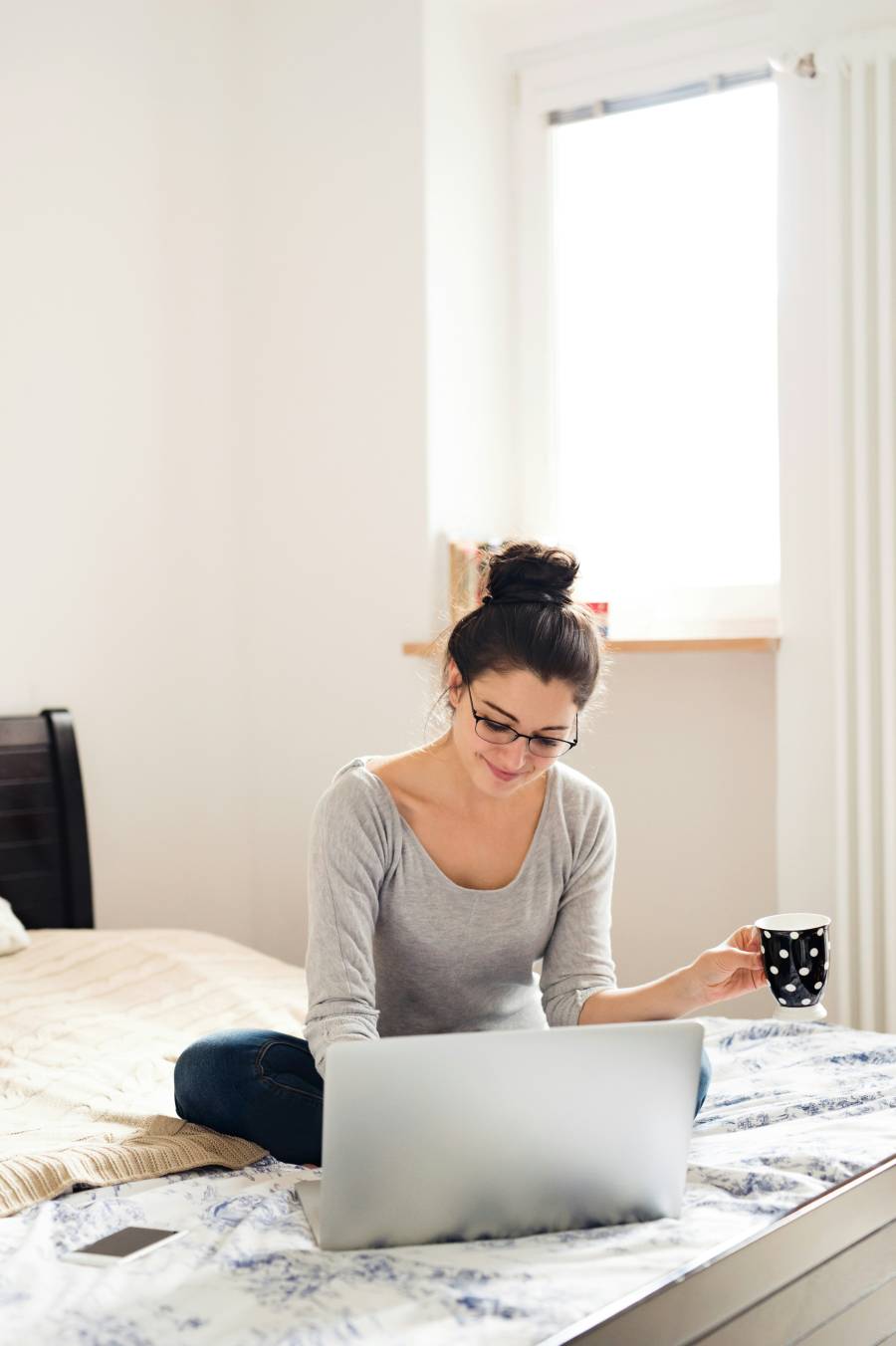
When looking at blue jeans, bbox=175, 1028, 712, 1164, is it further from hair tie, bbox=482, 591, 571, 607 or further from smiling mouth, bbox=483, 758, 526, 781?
hair tie, bbox=482, 591, 571, 607

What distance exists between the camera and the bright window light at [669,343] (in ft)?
9.64

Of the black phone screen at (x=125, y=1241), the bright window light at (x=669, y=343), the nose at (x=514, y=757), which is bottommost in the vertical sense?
the black phone screen at (x=125, y=1241)

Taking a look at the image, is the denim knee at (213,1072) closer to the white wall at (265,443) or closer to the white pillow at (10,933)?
the white pillow at (10,933)

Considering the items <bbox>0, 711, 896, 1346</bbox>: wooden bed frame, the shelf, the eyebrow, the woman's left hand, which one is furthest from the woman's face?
the shelf

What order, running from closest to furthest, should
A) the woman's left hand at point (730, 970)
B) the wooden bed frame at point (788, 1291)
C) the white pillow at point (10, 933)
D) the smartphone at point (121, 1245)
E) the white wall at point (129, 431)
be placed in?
the wooden bed frame at point (788, 1291) < the smartphone at point (121, 1245) < the woman's left hand at point (730, 970) < the white pillow at point (10, 933) < the white wall at point (129, 431)

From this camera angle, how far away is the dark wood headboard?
2719 mm

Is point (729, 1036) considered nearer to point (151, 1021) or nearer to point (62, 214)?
point (151, 1021)

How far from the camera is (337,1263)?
1.15 m

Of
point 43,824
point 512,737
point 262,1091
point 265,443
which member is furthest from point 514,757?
point 265,443

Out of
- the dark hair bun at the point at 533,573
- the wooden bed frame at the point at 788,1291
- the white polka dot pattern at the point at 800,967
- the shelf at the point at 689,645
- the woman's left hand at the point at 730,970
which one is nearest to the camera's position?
the wooden bed frame at the point at 788,1291

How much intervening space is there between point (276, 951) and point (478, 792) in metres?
1.81

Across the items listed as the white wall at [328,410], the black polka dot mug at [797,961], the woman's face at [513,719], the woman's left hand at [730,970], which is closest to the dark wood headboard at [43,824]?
the white wall at [328,410]

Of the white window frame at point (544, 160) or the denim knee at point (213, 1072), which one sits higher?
the white window frame at point (544, 160)

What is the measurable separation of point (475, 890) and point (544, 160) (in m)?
2.14
